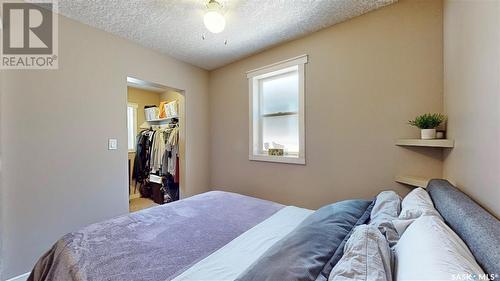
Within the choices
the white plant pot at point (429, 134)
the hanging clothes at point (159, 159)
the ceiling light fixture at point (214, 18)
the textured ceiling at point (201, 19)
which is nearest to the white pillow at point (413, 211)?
the white plant pot at point (429, 134)

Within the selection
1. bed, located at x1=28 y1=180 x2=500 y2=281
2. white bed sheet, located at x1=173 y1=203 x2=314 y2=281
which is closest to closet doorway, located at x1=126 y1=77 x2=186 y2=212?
bed, located at x1=28 y1=180 x2=500 y2=281

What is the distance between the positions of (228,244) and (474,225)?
1026 millimetres

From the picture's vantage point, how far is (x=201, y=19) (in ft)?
6.34

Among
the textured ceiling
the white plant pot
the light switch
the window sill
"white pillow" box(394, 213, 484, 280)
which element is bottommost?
"white pillow" box(394, 213, 484, 280)

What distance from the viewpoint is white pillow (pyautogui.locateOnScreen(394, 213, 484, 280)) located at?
511mm

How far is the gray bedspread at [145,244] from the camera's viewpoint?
34.9 inches

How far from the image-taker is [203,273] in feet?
2.82

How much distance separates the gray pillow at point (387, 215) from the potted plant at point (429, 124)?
57 centimetres

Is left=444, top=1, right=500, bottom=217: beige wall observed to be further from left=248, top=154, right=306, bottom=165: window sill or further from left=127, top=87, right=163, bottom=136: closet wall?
left=127, top=87, right=163, bottom=136: closet wall

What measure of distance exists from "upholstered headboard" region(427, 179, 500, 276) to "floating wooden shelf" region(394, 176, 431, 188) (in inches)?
17.2

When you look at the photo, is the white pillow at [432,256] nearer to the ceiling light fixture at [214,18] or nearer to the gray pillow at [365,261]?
the gray pillow at [365,261]

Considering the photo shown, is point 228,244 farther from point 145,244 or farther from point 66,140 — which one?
point 66,140

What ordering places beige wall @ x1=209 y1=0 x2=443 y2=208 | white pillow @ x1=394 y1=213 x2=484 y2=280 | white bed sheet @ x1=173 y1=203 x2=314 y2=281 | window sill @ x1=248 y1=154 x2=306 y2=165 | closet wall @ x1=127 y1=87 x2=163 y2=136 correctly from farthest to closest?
1. closet wall @ x1=127 y1=87 x2=163 y2=136
2. window sill @ x1=248 y1=154 x2=306 y2=165
3. beige wall @ x1=209 y1=0 x2=443 y2=208
4. white bed sheet @ x1=173 y1=203 x2=314 y2=281
5. white pillow @ x1=394 y1=213 x2=484 y2=280

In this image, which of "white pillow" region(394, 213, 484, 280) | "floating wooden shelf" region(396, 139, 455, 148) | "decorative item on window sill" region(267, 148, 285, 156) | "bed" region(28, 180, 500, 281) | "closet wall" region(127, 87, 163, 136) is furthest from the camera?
"closet wall" region(127, 87, 163, 136)
